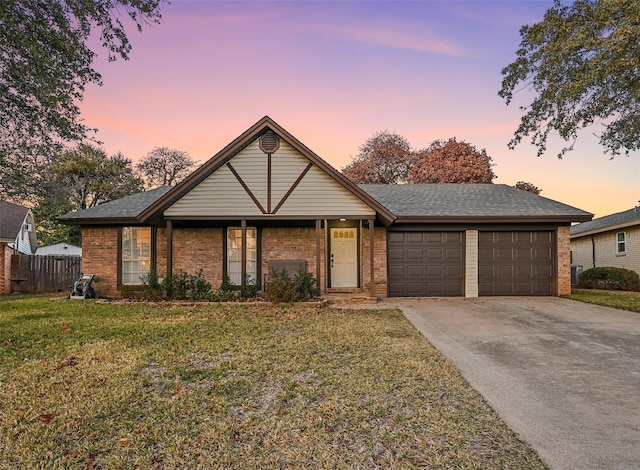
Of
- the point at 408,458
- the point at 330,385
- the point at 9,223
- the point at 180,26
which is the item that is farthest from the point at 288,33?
the point at 9,223

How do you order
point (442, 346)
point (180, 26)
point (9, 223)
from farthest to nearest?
1. point (9, 223)
2. point (180, 26)
3. point (442, 346)

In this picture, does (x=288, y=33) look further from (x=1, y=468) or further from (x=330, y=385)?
(x=1, y=468)

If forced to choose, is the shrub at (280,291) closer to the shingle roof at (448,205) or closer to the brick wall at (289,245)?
the brick wall at (289,245)

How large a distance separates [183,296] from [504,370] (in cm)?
922

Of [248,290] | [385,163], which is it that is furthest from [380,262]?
[385,163]

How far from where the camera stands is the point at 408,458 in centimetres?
260

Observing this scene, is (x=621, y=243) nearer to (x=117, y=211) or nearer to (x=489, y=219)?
(x=489, y=219)

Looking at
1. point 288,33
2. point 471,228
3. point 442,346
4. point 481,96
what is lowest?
point 442,346

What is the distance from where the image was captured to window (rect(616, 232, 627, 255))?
56.0 feet

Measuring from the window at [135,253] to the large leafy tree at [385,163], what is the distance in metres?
24.1

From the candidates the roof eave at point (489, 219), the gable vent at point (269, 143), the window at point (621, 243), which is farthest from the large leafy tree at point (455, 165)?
the gable vent at point (269, 143)

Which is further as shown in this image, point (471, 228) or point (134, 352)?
point (471, 228)

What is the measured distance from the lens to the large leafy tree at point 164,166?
124 ft

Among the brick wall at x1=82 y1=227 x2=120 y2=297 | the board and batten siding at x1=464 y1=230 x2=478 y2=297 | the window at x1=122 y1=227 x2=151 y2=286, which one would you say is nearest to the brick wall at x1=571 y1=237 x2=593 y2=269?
the board and batten siding at x1=464 y1=230 x2=478 y2=297
